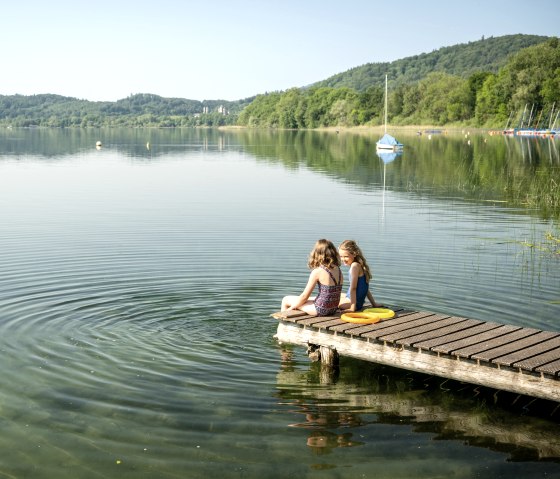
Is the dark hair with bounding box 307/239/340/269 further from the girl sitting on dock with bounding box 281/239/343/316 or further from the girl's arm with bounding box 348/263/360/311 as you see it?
the girl's arm with bounding box 348/263/360/311

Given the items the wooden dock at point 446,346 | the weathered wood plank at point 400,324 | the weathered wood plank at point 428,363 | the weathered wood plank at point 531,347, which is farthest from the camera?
the weathered wood plank at point 400,324

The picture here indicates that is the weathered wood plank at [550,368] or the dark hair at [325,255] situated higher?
the dark hair at [325,255]

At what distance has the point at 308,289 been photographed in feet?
38.3

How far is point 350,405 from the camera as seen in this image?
9.93 meters

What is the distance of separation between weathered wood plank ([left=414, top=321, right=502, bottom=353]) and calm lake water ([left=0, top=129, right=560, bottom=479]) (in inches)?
32.8

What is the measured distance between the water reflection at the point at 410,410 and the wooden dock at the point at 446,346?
0.47 metres

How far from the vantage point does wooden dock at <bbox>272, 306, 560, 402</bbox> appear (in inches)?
363

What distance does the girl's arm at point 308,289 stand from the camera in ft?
38.2

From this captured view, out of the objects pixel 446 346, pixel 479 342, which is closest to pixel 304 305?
pixel 446 346

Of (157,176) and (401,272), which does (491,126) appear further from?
(401,272)

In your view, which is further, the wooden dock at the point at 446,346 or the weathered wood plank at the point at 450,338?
the weathered wood plank at the point at 450,338

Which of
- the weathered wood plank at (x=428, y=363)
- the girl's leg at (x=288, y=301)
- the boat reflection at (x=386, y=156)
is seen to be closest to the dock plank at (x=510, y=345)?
the weathered wood plank at (x=428, y=363)

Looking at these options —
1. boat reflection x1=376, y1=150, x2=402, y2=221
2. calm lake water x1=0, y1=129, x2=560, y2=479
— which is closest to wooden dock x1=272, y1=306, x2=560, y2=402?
calm lake water x1=0, y1=129, x2=560, y2=479

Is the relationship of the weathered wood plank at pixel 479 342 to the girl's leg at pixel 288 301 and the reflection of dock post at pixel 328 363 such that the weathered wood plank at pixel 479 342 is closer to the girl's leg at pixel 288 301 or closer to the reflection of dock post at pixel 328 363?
the reflection of dock post at pixel 328 363
